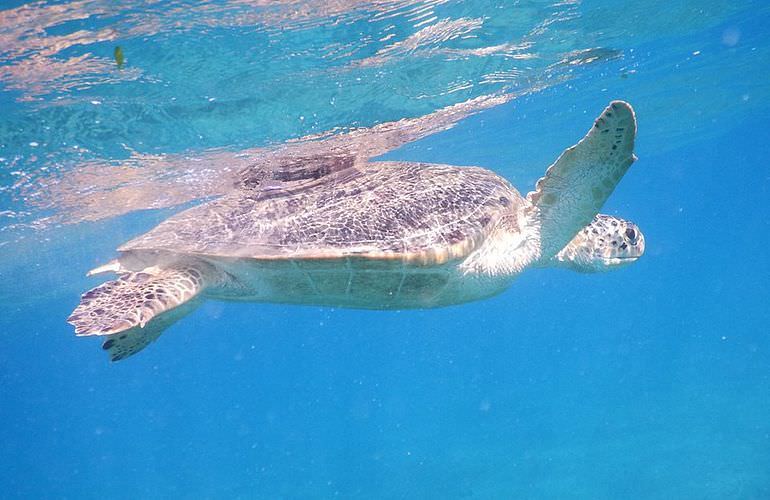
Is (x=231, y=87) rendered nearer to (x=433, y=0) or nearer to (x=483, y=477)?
(x=433, y=0)

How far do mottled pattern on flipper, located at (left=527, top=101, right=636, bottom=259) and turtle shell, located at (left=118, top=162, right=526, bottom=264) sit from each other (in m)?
0.53

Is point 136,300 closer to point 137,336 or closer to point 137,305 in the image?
point 137,305

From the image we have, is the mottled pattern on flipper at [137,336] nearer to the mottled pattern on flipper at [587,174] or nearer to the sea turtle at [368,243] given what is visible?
the sea turtle at [368,243]

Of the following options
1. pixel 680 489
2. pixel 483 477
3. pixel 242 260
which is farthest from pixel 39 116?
pixel 483 477

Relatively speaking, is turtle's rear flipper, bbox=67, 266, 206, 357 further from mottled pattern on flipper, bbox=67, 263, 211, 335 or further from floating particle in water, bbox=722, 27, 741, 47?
floating particle in water, bbox=722, 27, 741, 47

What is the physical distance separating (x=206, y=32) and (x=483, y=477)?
20.4 m

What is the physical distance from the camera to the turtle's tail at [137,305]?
3.85 meters

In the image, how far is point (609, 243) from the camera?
6.14 metres

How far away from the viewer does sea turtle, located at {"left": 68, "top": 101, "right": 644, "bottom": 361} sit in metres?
4.27

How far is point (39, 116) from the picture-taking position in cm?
812

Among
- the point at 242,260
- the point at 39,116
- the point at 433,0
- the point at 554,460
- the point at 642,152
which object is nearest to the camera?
the point at 242,260

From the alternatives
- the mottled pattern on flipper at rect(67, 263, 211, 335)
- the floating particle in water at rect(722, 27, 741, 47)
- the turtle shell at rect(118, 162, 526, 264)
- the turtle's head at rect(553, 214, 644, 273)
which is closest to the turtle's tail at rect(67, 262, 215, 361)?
the mottled pattern on flipper at rect(67, 263, 211, 335)

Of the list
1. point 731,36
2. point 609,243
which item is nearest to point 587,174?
point 609,243

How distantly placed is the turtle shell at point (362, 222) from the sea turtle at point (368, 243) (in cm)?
1
